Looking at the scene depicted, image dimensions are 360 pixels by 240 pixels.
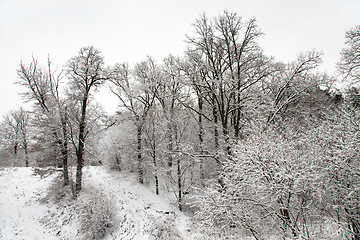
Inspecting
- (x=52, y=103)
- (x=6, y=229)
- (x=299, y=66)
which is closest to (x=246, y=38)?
(x=299, y=66)

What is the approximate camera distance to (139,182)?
45.7 feet

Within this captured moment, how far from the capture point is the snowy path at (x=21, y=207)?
8.30 metres

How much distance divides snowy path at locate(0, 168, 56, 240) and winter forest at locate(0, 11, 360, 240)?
0.36ft

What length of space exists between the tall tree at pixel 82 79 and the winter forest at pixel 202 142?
7cm

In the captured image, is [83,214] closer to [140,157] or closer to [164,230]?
[164,230]

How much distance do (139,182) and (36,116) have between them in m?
9.25

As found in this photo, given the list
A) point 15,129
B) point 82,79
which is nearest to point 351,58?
point 82,79

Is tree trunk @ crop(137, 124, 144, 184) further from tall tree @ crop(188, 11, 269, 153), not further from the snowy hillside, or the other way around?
tall tree @ crop(188, 11, 269, 153)

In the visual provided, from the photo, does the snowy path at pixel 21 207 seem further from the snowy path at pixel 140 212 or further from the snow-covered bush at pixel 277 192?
the snow-covered bush at pixel 277 192

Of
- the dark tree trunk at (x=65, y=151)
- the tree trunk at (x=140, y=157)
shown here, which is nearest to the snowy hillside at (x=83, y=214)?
the dark tree trunk at (x=65, y=151)

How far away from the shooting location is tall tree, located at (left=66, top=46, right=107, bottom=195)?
441 inches

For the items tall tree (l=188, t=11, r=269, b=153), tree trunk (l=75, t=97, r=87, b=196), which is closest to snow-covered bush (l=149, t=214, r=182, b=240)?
tall tree (l=188, t=11, r=269, b=153)

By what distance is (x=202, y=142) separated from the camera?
1095 centimetres

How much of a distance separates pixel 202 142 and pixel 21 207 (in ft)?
41.0
